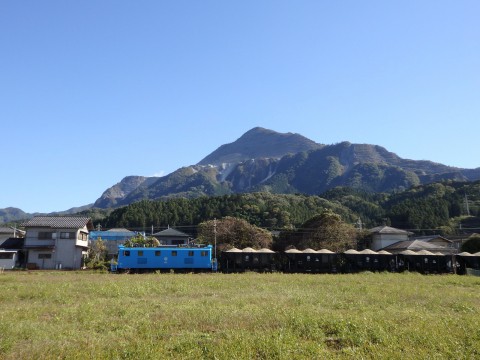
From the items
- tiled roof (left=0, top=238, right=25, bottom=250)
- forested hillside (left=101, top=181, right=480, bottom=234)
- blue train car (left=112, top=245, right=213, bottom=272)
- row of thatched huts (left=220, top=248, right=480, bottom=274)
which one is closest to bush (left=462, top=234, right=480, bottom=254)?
row of thatched huts (left=220, top=248, right=480, bottom=274)

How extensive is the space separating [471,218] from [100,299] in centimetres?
9265

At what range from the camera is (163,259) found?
129ft

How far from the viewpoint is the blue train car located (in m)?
38.8

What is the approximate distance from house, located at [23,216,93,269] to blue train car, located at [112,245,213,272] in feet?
39.8

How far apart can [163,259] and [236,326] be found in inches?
1149

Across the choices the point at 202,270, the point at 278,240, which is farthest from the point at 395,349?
the point at 278,240

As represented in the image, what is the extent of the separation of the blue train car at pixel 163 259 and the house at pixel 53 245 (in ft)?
A: 39.8

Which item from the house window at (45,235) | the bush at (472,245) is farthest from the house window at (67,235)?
the bush at (472,245)

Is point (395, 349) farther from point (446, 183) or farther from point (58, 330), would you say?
point (446, 183)

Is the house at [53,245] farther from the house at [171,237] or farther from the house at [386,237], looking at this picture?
the house at [386,237]

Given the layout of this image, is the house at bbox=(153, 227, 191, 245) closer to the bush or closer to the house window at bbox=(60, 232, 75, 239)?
the house window at bbox=(60, 232, 75, 239)

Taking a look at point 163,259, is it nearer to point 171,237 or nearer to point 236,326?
point 236,326

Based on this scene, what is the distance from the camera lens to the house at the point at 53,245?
48.5 metres

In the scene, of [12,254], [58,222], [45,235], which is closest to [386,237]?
[58,222]
